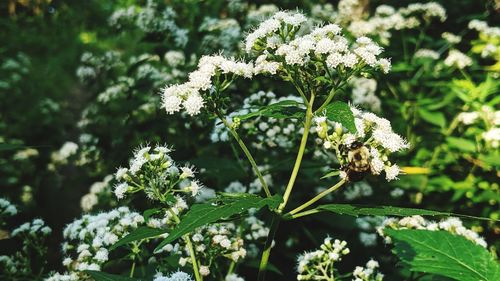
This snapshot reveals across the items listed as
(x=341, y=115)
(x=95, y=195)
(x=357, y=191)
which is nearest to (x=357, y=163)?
(x=341, y=115)

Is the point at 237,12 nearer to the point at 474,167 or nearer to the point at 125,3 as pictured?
the point at 474,167

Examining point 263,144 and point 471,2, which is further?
point 471,2

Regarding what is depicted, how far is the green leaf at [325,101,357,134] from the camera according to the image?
64.3 inches

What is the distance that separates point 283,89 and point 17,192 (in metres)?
3.67

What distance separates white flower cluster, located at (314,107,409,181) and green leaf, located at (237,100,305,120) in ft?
0.35

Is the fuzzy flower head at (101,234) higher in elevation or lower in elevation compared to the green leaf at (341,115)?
lower

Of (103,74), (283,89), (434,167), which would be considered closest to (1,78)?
(103,74)

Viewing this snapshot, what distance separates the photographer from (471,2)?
752 cm

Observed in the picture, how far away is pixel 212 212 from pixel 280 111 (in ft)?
2.13

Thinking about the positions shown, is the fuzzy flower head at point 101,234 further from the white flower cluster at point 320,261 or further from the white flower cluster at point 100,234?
the white flower cluster at point 320,261

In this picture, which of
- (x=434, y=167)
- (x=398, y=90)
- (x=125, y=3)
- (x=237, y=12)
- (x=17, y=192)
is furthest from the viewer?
(x=125, y=3)

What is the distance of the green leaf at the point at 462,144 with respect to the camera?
167 inches

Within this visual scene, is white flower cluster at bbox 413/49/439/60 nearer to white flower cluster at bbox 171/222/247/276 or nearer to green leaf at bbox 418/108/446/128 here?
green leaf at bbox 418/108/446/128

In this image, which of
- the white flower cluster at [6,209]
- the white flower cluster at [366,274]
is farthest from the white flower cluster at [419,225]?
the white flower cluster at [6,209]
